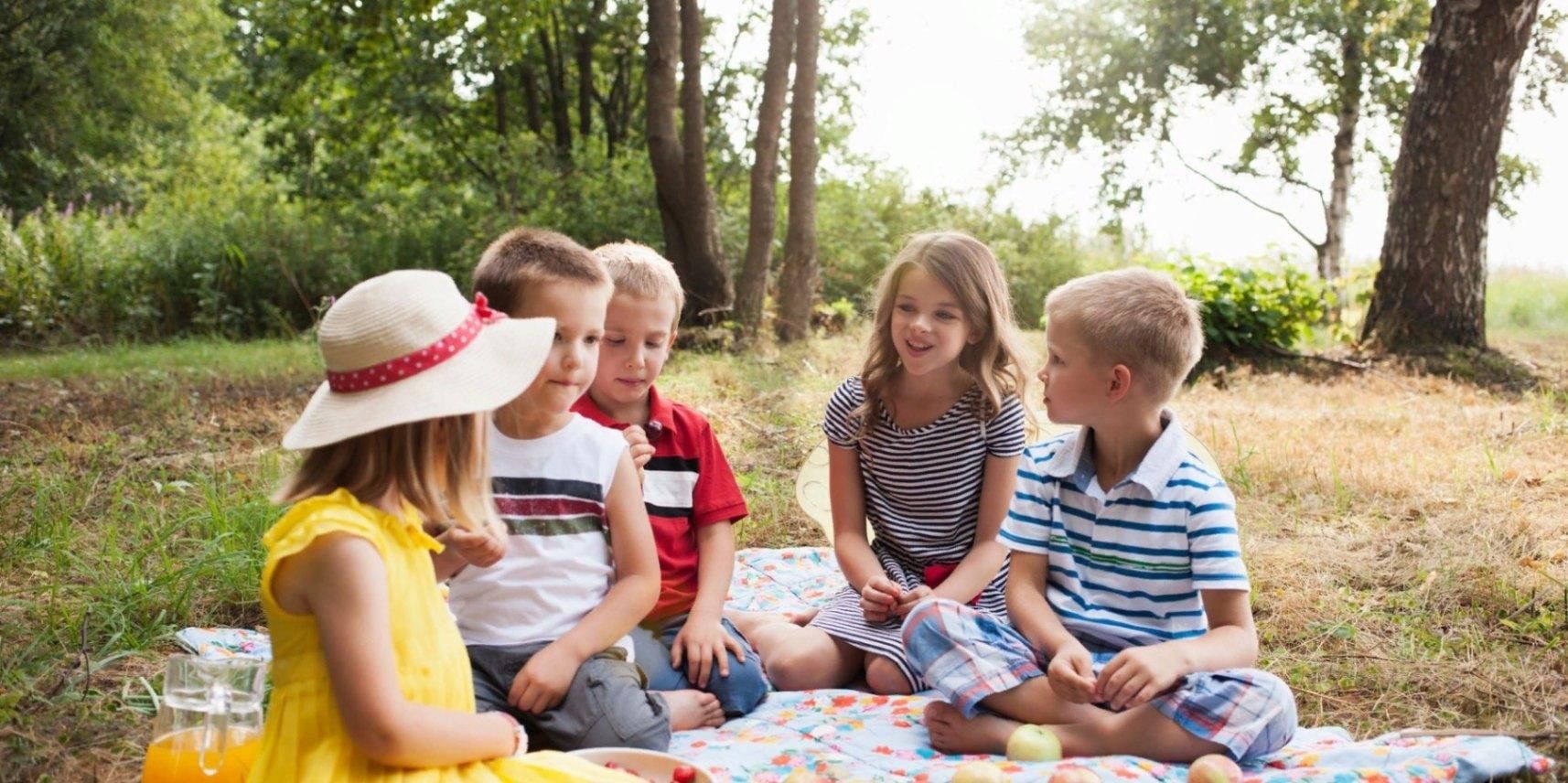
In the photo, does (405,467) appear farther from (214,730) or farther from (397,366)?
(214,730)

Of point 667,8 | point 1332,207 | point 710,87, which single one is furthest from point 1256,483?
point 1332,207

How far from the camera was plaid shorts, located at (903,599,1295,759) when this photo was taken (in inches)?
101

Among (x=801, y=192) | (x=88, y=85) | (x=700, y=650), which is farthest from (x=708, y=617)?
(x=88, y=85)

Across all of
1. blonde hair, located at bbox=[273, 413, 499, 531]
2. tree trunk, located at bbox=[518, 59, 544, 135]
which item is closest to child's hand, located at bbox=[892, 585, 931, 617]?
blonde hair, located at bbox=[273, 413, 499, 531]

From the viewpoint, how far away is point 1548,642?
3.24 m

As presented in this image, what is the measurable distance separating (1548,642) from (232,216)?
42.6ft

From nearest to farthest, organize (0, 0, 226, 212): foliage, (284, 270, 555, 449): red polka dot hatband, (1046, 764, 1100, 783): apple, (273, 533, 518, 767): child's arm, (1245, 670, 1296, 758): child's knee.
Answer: (273, 533, 518, 767): child's arm, (284, 270, 555, 449): red polka dot hatband, (1046, 764, 1100, 783): apple, (1245, 670, 1296, 758): child's knee, (0, 0, 226, 212): foliage

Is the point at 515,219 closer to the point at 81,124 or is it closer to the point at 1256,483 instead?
the point at 1256,483

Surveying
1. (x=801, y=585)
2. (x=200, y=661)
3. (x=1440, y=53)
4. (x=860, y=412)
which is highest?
(x=1440, y=53)

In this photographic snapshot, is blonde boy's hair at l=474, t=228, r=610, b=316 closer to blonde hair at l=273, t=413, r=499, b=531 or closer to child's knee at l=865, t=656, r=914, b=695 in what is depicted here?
blonde hair at l=273, t=413, r=499, b=531

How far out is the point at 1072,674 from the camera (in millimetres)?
2529

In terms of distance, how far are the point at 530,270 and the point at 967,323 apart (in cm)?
116

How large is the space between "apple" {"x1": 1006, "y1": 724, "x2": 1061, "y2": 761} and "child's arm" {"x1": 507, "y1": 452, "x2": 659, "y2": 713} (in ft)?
2.66

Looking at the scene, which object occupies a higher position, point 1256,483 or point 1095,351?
point 1095,351
